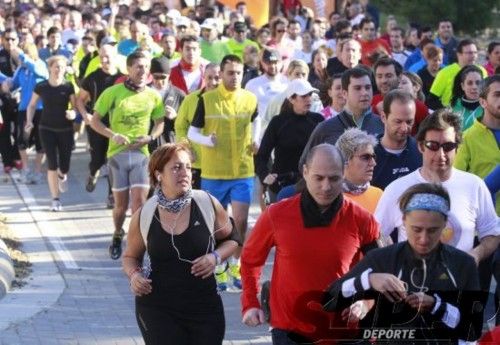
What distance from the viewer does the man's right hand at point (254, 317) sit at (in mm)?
6859

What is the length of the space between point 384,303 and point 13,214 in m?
10.4

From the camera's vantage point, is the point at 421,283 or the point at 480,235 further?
the point at 480,235

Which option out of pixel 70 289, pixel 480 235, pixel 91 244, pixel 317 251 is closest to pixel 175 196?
pixel 317 251

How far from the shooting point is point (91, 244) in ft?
46.2

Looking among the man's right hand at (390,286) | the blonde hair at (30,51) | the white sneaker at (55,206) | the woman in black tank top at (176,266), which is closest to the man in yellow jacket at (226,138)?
the white sneaker at (55,206)

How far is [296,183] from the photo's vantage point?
9.71m

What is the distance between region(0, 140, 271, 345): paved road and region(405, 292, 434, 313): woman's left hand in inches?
168

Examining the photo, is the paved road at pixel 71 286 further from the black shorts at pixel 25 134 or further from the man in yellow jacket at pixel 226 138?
the black shorts at pixel 25 134

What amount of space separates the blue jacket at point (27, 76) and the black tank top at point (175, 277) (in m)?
11.3

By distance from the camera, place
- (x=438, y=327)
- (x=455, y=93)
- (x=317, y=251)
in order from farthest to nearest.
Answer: (x=455, y=93), (x=317, y=251), (x=438, y=327)

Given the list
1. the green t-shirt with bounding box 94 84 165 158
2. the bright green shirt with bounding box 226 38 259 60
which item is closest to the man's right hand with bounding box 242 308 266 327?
the green t-shirt with bounding box 94 84 165 158

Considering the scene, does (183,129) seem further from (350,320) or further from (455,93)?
(350,320)

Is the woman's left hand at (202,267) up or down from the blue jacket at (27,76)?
up

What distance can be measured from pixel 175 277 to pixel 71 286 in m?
4.86
